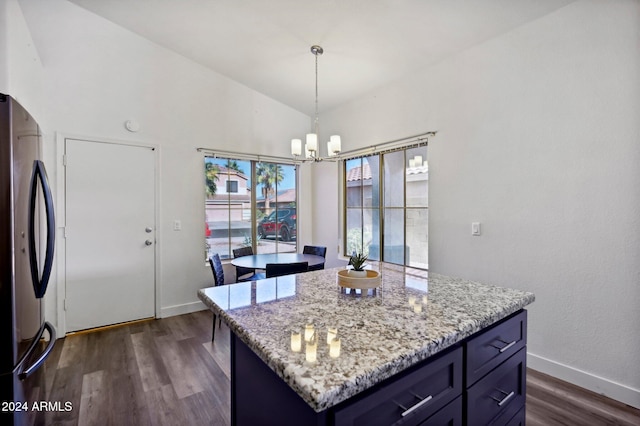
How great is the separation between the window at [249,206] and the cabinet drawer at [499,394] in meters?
3.51

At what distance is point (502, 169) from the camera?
2553 mm

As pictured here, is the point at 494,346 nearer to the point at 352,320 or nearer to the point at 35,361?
the point at 352,320

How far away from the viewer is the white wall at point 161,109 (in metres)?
2.93

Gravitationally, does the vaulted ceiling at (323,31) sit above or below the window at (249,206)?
above

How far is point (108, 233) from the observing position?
3.24 m

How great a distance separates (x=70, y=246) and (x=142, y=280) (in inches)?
30.2

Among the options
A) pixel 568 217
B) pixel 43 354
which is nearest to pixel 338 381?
pixel 43 354

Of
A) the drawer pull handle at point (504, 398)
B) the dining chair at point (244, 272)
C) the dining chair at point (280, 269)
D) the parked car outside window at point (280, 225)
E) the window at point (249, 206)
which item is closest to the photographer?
the drawer pull handle at point (504, 398)

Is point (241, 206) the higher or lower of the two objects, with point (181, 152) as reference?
lower

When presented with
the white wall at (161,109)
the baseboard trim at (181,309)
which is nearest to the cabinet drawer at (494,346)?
the baseboard trim at (181,309)

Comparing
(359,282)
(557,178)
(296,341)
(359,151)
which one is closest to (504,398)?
(359,282)

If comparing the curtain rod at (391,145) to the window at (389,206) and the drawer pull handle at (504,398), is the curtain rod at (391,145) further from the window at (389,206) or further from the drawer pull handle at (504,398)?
the drawer pull handle at (504,398)

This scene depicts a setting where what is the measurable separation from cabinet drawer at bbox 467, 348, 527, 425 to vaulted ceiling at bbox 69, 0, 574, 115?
2.37 metres

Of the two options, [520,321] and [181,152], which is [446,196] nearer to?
[520,321]
